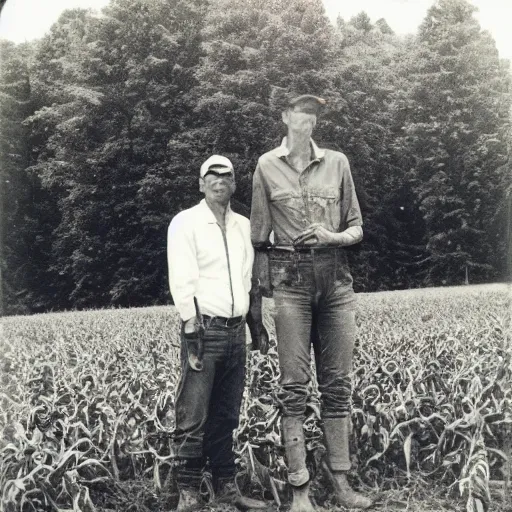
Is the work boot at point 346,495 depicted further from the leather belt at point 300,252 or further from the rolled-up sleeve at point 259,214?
the rolled-up sleeve at point 259,214

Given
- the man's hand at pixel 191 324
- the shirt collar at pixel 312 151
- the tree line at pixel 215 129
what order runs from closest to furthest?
the man's hand at pixel 191 324 → the shirt collar at pixel 312 151 → the tree line at pixel 215 129

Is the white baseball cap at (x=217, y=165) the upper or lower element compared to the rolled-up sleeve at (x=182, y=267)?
upper

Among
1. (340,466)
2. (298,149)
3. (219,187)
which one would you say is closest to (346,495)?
(340,466)

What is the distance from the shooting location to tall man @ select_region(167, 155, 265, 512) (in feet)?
14.6

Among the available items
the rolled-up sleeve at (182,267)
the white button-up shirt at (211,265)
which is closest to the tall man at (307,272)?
the white button-up shirt at (211,265)

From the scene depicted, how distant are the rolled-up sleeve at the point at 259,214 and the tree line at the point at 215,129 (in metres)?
0.06

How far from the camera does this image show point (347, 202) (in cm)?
468

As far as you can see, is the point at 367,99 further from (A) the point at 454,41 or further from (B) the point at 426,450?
(B) the point at 426,450

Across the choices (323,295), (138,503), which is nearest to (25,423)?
(138,503)

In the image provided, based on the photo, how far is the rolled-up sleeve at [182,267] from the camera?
444 cm

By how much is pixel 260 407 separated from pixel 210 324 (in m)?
0.72

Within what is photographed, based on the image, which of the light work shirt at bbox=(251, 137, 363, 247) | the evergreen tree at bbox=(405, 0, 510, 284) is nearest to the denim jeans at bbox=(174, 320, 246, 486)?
the light work shirt at bbox=(251, 137, 363, 247)

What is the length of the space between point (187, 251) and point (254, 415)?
116 cm

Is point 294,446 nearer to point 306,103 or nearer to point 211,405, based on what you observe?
point 211,405
